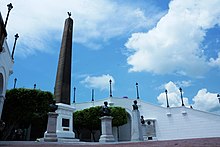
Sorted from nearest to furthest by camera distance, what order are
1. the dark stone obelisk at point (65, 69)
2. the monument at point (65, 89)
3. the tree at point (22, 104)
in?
the monument at point (65, 89)
the dark stone obelisk at point (65, 69)
the tree at point (22, 104)

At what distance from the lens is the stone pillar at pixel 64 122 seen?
17.4 meters

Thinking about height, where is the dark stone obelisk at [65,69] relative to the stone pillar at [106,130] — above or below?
above

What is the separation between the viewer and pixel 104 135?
15.4 meters

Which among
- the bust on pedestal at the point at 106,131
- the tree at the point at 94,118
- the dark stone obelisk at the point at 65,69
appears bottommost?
the bust on pedestal at the point at 106,131

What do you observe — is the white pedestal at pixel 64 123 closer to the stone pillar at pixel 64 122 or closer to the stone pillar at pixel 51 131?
the stone pillar at pixel 64 122

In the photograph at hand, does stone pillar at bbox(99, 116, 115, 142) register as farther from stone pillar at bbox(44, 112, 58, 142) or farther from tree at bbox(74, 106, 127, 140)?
tree at bbox(74, 106, 127, 140)

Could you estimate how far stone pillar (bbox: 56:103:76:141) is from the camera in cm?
1739

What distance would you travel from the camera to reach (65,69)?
21.1m

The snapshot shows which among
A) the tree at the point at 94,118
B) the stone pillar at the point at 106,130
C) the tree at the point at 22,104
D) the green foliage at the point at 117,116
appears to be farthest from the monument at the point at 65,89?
the green foliage at the point at 117,116

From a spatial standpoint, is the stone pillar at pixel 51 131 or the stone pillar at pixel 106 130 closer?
the stone pillar at pixel 51 131

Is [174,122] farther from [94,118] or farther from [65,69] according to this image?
[65,69]

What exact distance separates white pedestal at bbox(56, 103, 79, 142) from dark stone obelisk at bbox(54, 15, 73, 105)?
112 cm

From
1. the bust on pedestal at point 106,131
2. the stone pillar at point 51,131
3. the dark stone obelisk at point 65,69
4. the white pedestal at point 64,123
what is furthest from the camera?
the dark stone obelisk at point 65,69

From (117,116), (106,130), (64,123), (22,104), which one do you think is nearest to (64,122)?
(64,123)
